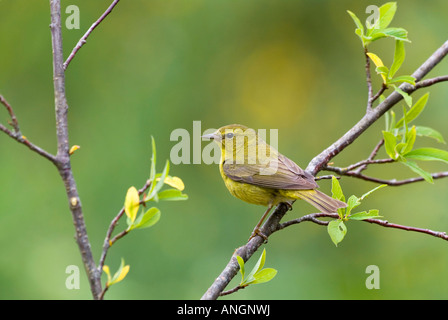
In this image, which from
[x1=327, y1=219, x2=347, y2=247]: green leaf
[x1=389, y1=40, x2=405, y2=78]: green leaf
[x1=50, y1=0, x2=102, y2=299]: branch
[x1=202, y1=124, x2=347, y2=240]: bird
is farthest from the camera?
[x1=202, y1=124, x2=347, y2=240]: bird

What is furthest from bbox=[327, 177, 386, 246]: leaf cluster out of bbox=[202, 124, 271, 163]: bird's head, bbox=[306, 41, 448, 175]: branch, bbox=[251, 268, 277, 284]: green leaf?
bbox=[202, 124, 271, 163]: bird's head

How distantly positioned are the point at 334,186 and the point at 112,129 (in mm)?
3084

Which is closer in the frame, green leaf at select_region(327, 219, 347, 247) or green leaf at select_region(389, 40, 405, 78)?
green leaf at select_region(327, 219, 347, 247)

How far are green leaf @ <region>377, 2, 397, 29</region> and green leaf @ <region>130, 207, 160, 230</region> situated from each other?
1.63 meters

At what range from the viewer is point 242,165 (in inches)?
151

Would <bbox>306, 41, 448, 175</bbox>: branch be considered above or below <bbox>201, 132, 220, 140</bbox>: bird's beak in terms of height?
below

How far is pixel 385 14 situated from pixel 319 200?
1158 mm

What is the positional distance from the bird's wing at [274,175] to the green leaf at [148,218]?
5.42ft

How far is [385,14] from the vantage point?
2.60 metres

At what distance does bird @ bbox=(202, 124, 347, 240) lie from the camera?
3.25 metres

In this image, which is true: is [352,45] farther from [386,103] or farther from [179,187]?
[179,187]

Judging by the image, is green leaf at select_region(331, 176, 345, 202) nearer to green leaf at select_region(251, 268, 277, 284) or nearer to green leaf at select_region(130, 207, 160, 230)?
green leaf at select_region(251, 268, 277, 284)

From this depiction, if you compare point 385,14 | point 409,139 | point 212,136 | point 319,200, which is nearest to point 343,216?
point 409,139

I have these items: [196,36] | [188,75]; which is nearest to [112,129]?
[188,75]
